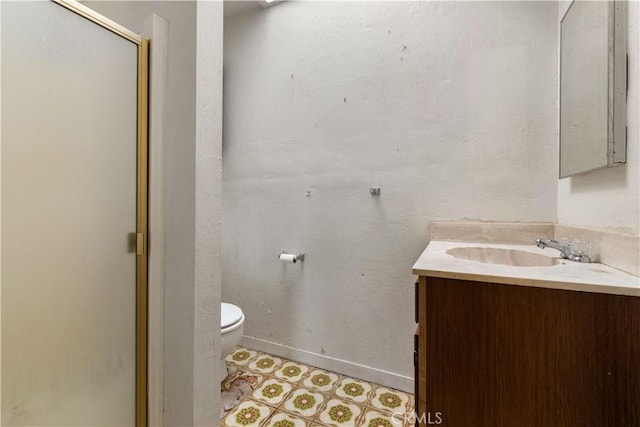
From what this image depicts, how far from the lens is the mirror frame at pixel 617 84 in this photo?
0.86 metres

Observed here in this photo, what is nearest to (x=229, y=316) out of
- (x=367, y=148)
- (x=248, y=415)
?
(x=248, y=415)

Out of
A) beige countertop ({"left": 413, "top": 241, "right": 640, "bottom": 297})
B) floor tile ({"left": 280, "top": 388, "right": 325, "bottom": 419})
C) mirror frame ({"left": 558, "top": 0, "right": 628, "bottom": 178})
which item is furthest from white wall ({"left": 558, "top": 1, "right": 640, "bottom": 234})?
floor tile ({"left": 280, "top": 388, "right": 325, "bottom": 419})

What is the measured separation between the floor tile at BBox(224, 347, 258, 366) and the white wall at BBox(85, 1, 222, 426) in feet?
3.08

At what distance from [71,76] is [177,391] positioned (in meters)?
1.01

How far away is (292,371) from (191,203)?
1363 millimetres

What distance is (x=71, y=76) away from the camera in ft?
2.63

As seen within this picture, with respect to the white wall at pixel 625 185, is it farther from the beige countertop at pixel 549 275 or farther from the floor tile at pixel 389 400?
the floor tile at pixel 389 400

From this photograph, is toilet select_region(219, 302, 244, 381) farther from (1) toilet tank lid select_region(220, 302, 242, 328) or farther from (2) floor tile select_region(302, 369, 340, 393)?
(2) floor tile select_region(302, 369, 340, 393)

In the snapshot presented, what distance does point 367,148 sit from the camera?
1.69 meters

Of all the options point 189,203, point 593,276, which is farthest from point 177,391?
point 593,276

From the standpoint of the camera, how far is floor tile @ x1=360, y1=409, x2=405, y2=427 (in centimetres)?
134

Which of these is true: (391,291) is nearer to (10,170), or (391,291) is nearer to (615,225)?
(615,225)

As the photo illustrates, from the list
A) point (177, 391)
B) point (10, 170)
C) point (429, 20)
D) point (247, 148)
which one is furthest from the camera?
point (247, 148)

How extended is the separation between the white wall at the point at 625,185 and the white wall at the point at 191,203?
1.25 m
